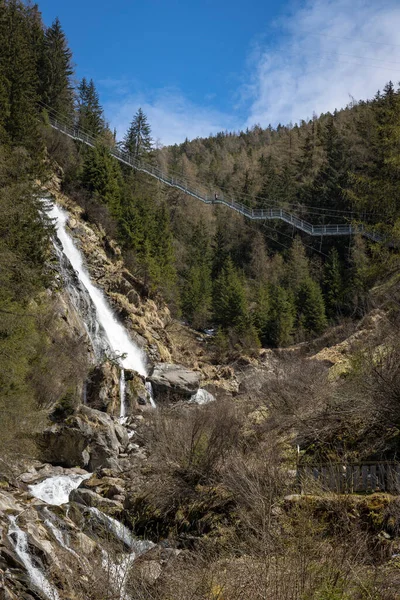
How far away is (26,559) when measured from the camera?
29.5 ft

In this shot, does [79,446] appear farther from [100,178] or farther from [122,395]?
[100,178]

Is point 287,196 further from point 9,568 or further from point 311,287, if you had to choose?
point 9,568

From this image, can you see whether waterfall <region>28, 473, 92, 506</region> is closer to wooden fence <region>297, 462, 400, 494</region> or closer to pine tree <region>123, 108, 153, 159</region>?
wooden fence <region>297, 462, 400, 494</region>

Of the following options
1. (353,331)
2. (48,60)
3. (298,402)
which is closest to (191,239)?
(48,60)

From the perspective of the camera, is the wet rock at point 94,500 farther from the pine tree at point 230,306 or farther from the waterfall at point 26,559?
the pine tree at point 230,306

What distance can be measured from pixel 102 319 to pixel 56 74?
26.6 metres

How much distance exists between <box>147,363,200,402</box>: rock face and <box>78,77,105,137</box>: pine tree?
27.8 metres

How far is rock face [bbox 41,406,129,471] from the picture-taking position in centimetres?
1780

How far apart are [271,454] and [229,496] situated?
184 centimetres

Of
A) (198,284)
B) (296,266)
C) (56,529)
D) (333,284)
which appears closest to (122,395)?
(56,529)

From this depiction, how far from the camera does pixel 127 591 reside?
6.12m

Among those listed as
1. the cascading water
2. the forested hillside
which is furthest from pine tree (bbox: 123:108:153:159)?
the cascading water

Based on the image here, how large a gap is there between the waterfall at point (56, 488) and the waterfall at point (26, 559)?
13.2 feet

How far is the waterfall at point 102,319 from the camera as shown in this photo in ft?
96.0
